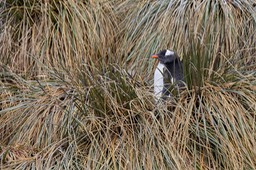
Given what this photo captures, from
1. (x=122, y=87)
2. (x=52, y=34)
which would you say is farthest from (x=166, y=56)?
(x=52, y=34)

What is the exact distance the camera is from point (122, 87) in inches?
115

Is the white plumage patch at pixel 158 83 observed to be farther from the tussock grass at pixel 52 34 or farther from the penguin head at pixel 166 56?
the tussock grass at pixel 52 34

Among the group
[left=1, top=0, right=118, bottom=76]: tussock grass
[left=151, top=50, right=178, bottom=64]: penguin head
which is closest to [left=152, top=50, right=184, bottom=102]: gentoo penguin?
[left=151, top=50, right=178, bottom=64]: penguin head

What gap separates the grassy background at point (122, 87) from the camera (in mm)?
2807

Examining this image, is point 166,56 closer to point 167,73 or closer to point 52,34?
point 167,73

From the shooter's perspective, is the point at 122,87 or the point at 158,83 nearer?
the point at 122,87

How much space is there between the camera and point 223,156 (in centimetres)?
280

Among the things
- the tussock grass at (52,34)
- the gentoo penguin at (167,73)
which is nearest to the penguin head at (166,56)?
the gentoo penguin at (167,73)

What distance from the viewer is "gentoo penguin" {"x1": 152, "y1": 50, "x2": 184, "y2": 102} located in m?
3.02

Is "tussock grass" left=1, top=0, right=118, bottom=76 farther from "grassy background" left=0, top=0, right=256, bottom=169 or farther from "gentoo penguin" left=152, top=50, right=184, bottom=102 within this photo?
"gentoo penguin" left=152, top=50, right=184, bottom=102

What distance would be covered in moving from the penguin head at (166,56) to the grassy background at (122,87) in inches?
2.1

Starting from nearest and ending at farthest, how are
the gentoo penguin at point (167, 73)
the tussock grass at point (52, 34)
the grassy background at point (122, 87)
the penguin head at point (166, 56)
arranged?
the grassy background at point (122, 87) < the gentoo penguin at point (167, 73) < the penguin head at point (166, 56) < the tussock grass at point (52, 34)

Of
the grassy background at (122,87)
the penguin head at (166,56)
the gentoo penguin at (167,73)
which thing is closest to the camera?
the grassy background at (122,87)

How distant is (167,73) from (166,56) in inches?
5.5
